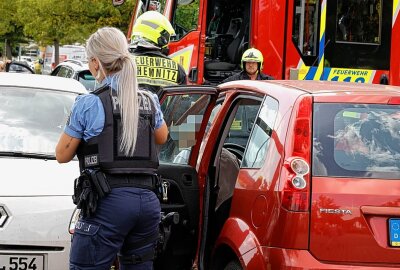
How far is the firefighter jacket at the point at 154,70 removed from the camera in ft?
21.1

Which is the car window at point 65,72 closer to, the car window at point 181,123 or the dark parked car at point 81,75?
the dark parked car at point 81,75

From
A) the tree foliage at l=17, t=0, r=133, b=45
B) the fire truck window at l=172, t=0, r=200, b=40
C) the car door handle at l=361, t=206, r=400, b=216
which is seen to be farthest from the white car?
the tree foliage at l=17, t=0, r=133, b=45

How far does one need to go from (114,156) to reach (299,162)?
0.93 metres

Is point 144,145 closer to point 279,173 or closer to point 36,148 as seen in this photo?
point 279,173

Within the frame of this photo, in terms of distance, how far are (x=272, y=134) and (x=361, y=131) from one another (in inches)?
18.8

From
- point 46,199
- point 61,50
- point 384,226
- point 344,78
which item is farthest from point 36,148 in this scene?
point 61,50

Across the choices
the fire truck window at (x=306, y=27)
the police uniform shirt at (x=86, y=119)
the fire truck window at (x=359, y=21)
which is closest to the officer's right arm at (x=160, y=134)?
the police uniform shirt at (x=86, y=119)

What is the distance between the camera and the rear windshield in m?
3.54

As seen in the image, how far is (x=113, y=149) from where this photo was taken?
3475 mm

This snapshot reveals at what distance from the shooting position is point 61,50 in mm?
43844

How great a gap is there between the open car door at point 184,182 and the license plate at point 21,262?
30.2 inches

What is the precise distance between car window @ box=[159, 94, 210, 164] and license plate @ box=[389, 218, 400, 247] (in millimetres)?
1733

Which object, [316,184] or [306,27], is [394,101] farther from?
[306,27]

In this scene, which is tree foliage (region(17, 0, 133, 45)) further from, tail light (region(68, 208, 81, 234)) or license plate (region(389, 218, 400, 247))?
license plate (region(389, 218, 400, 247))
